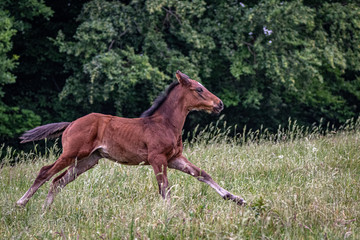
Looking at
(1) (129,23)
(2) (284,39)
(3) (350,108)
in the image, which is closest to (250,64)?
(2) (284,39)

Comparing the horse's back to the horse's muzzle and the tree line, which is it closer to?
the horse's muzzle

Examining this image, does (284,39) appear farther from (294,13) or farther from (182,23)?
(182,23)

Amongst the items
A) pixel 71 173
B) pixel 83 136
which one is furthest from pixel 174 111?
pixel 71 173

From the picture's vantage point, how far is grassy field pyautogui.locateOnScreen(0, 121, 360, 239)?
4211mm

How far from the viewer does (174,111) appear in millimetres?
6016

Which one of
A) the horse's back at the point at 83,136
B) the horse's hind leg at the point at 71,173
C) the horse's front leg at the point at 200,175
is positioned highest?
the horse's back at the point at 83,136

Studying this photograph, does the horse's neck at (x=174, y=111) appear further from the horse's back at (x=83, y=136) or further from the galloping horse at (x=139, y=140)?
the horse's back at (x=83, y=136)

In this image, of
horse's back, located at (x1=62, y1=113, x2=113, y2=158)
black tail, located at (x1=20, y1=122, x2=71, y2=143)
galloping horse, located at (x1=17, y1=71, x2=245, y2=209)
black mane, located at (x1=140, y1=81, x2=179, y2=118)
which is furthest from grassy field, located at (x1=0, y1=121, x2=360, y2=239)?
black mane, located at (x1=140, y1=81, x2=179, y2=118)

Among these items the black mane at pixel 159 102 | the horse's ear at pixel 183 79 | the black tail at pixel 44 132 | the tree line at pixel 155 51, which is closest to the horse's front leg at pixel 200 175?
the black mane at pixel 159 102

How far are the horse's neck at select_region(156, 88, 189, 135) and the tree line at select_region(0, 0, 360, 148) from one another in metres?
7.13

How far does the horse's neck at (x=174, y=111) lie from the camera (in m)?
5.95

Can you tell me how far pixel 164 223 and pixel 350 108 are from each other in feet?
54.7

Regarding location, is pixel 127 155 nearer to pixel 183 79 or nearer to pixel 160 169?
pixel 160 169

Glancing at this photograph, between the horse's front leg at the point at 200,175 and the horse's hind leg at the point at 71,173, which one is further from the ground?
the horse's front leg at the point at 200,175
